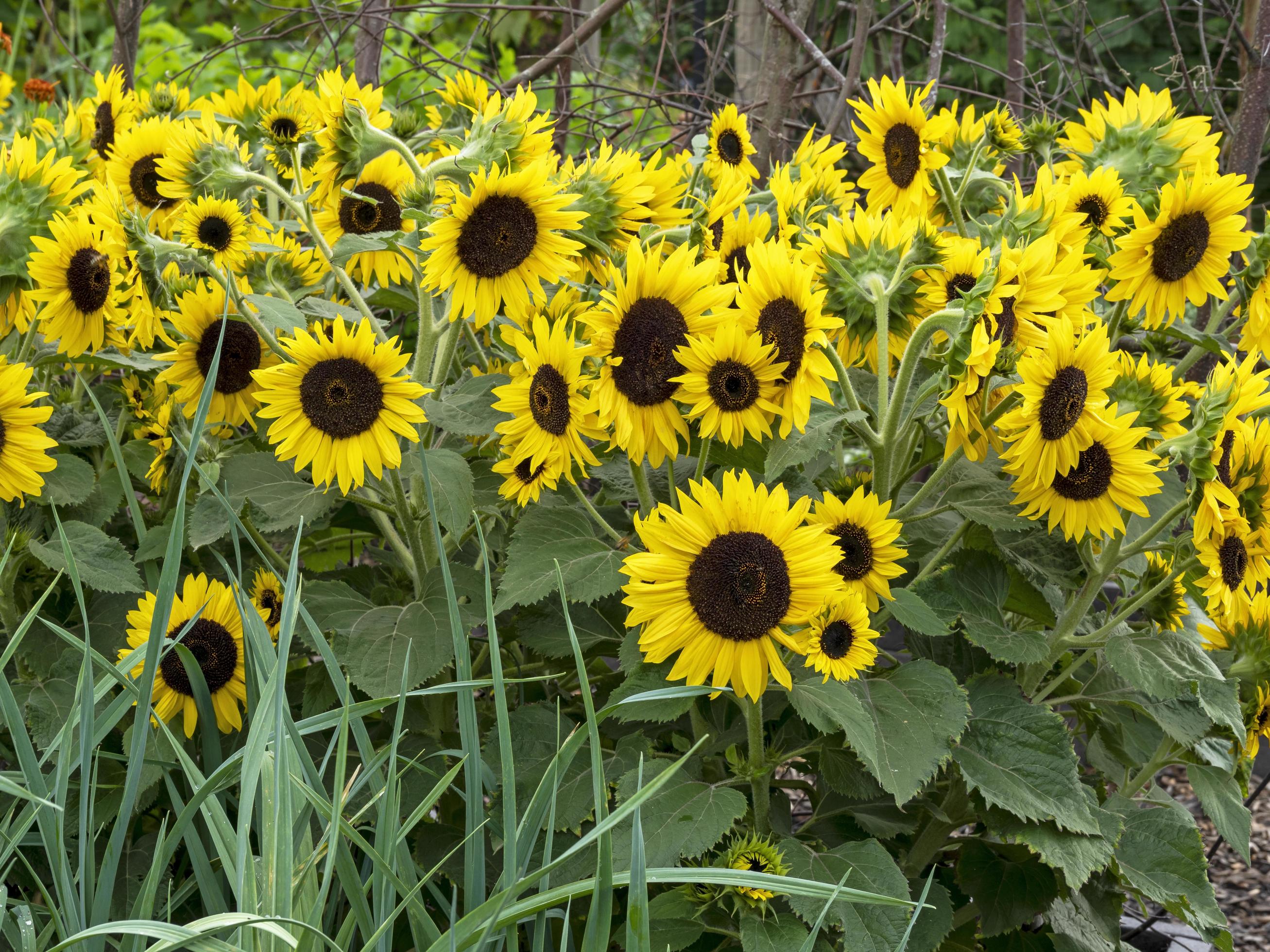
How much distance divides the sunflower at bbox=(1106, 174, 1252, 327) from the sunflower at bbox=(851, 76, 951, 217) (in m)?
0.30

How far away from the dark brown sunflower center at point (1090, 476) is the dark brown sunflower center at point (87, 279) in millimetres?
1248

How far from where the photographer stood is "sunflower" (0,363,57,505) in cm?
152

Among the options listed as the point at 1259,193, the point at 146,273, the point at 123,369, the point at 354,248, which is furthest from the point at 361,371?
the point at 1259,193

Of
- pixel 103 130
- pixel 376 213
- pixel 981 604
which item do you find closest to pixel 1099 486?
pixel 981 604

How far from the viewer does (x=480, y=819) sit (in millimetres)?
1216

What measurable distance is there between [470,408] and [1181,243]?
37.1 inches

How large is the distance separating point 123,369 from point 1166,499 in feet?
5.18

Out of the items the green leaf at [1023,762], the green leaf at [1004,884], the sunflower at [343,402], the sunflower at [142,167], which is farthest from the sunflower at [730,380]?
the sunflower at [142,167]

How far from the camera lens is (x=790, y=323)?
4.30ft

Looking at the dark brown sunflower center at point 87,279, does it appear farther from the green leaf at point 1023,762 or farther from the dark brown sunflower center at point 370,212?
the green leaf at point 1023,762

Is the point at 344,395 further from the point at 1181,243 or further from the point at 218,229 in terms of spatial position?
the point at 1181,243

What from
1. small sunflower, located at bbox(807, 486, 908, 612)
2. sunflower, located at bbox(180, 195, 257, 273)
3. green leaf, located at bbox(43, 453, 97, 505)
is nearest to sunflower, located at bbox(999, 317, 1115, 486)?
small sunflower, located at bbox(807, 486, 908, 612)

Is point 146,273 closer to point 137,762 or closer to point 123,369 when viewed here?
point 123,369

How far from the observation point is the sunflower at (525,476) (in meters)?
1.40
